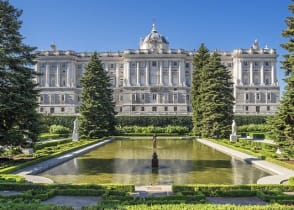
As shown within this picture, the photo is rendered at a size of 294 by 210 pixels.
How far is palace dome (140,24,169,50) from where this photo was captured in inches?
3369

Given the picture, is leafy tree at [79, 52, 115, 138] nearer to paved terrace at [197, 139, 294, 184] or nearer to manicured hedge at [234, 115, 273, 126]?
paved terrace at [197, 139, 294, 184]

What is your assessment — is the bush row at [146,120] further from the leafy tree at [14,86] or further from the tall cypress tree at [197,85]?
the leafy tree at [14,86]

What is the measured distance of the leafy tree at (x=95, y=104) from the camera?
127 feet

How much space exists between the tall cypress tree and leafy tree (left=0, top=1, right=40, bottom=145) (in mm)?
28040

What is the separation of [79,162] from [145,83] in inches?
2320

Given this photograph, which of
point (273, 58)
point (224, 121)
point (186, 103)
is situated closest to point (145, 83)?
point (186, 103)

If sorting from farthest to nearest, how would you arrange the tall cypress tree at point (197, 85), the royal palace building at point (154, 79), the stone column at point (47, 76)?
the stone column at point (47, 76) → the royal palace building at point (154, 79) → the tall cypress tree at point (197, 85)

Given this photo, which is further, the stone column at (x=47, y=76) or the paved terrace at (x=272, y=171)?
the stone column at (x=47, y=76)

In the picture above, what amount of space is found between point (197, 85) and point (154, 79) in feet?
109

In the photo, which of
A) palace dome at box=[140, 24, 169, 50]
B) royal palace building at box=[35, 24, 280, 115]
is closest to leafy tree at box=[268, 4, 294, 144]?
royal palace building at box=[35, 24, 280, 115]

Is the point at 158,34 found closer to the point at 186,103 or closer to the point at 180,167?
the point at 186,103

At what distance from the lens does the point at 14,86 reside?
17188 millimetres

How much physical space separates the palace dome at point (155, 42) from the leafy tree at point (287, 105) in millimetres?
65901

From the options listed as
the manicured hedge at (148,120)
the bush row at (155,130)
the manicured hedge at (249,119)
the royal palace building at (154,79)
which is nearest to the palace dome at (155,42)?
the royal palace building at (154,79)
